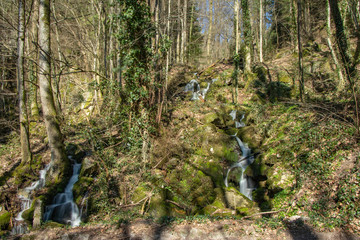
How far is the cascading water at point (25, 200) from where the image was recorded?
6.91 meters

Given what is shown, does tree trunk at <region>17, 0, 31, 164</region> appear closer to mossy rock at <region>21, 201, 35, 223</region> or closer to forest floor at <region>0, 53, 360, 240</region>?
forest floor at <region>0, 53, 360, 240</region>

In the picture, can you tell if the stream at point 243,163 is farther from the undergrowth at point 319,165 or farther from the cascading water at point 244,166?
the undergrowth at point 319,165

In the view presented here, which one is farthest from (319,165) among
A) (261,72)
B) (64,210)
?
(261,72)

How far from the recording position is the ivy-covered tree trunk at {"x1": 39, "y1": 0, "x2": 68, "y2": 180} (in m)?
8.25

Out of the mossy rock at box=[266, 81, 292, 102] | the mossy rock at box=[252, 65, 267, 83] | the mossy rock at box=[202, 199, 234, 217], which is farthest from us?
the mossy rock at box=[252, 65, 267, 83]

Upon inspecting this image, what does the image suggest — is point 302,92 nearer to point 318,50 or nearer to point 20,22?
point 318,50

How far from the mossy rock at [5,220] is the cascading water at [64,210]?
1097 mm

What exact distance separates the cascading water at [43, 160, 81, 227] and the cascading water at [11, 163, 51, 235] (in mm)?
700

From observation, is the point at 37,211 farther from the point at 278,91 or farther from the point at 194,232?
the point at 278,91

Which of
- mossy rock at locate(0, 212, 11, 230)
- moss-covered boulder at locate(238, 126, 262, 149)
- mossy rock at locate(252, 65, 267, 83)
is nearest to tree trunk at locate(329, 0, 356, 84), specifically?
moss-covered boulder at locate(238, 126, 262, 149)

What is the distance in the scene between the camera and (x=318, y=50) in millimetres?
15664

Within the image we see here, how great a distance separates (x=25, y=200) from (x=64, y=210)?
5.43 feet

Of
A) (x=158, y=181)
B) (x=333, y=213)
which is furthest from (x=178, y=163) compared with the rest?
(x=333, y=213)

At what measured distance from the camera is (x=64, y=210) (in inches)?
302
